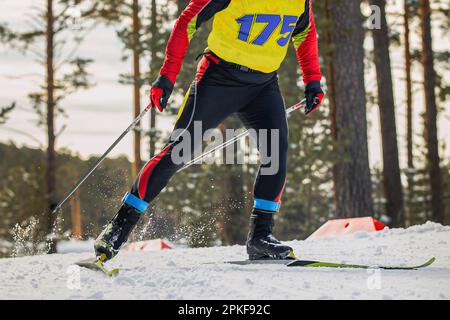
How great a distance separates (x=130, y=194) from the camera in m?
3.84

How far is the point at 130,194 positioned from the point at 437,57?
53.9 feet

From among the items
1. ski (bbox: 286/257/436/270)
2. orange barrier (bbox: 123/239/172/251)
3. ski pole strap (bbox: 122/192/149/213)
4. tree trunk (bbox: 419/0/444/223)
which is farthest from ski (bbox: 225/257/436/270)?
tree trunk (bbox: 419/0/444/223)

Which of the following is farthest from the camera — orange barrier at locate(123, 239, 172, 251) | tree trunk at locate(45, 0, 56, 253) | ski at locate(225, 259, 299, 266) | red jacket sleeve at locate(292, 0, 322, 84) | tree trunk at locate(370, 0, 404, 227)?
tree trunk at locate(45, 0, 56, 253)

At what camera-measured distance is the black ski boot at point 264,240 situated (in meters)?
4.20

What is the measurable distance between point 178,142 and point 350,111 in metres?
6.96

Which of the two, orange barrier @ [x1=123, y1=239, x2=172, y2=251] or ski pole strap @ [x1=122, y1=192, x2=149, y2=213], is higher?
ski pole strap @ [x1=122, y1=192, x2=149, y2=213]

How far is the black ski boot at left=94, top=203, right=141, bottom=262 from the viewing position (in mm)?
3729

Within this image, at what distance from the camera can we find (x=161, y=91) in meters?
3.76

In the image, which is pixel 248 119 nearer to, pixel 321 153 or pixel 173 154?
pixel 173 154

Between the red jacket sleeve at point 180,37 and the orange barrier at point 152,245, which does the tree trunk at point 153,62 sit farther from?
the red jacket sleeve at point 180,37

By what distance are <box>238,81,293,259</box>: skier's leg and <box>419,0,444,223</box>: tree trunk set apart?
43.7ft

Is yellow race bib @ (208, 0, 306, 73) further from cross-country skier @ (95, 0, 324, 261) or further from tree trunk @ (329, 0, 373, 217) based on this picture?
tree trunk @ (329, 0, 373, 217)

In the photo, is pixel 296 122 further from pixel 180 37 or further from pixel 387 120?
pixel 180 37
